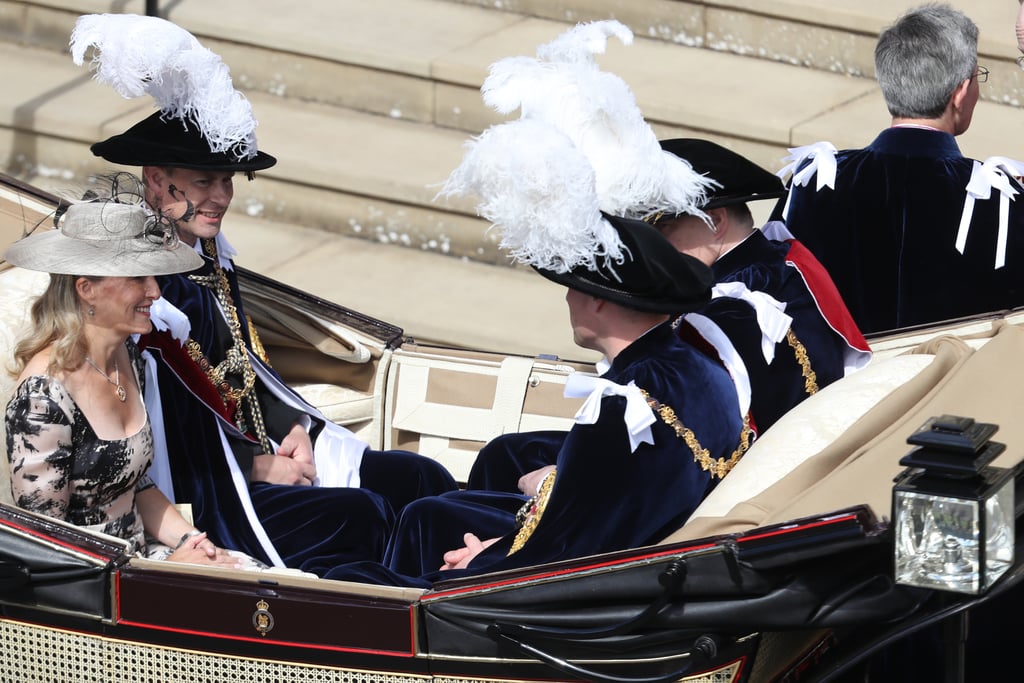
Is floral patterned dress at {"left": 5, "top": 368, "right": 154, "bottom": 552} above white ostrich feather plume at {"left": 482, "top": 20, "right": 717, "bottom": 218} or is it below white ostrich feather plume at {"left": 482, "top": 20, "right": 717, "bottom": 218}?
below

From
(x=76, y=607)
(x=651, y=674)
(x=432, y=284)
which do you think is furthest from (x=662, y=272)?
(x=432, y=284)

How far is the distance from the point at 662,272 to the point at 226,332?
50.8 inches

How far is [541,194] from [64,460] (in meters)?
1.09

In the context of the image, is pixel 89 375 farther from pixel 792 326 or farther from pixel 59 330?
pixel 792 326

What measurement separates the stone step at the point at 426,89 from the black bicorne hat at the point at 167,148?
219 cm

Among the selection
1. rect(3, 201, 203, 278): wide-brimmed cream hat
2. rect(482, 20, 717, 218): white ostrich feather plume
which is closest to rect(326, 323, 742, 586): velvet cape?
rect(482, 20, 717, 218): white ostrich feather plume

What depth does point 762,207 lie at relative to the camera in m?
5.93

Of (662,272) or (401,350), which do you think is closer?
(662,272)

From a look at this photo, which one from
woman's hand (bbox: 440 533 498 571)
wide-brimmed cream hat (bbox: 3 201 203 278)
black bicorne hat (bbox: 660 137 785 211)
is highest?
black bicorne hat (bbox: 660 137 785 211)

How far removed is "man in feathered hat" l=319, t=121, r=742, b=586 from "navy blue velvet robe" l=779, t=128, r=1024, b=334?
1136 mm

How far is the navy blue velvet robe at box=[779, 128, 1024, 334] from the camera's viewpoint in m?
3.89

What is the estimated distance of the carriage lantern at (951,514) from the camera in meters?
2.29

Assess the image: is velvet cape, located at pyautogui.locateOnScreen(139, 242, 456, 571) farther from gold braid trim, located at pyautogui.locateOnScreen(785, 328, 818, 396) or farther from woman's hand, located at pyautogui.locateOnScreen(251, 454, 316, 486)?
gold braid trim, located at pyautogui.locateOnScreen(785, 328, 818, 396)

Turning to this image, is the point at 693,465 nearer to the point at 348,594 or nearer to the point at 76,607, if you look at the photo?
the point at 348,594
